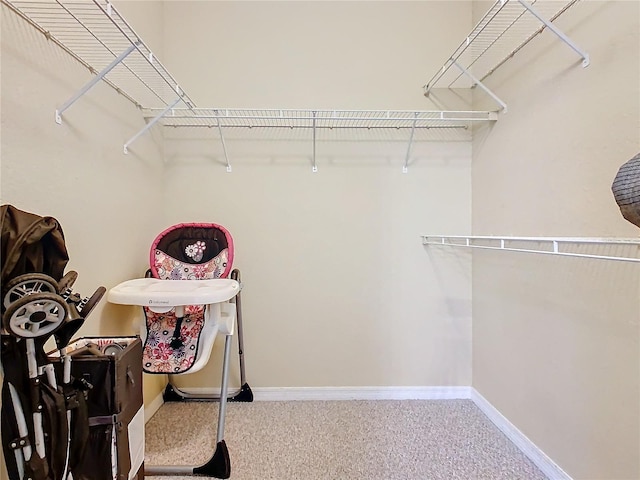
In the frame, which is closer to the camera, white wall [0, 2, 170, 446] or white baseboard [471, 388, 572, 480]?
white wall [0, 2, 170, 446]

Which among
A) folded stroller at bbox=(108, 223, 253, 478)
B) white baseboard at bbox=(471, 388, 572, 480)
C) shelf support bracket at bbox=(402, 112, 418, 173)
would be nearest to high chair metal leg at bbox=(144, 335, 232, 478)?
folded stroller at bbox=(108, 223, 253, 478)

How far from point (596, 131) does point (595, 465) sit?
124cm

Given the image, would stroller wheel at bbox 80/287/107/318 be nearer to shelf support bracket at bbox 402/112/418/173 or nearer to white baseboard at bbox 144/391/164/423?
white baseboard at bbox 144/391/164/423

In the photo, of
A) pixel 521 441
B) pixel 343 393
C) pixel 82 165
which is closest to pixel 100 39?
pixel 82 165

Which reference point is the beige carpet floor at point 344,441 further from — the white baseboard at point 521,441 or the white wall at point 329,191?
the white wall at point 329,191

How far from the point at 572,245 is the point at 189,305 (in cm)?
158

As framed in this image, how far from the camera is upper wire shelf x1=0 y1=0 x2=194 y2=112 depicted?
125 cm

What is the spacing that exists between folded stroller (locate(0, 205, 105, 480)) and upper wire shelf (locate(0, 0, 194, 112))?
2.36ft

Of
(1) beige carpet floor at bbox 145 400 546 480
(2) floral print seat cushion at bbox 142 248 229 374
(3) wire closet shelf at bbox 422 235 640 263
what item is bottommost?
(1) beige carpet floor at bbox 145 400 546 480

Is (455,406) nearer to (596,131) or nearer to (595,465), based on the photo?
(595,465)

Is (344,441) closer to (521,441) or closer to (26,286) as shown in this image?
(521,441)

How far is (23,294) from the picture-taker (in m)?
0.90

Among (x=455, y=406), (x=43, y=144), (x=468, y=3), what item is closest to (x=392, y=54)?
(x=468, y=3)

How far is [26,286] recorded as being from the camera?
90cm
